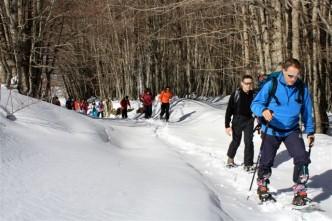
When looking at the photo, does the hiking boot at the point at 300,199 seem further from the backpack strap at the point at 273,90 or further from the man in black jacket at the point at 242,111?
the man in black jacket at the point at 242,111

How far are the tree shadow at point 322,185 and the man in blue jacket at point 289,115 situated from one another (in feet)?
2.50

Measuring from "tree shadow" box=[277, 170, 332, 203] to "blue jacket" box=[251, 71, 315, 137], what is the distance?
3.94ft

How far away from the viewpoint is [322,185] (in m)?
7.77

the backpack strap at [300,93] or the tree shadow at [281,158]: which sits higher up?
the backpack strap at [300,93]

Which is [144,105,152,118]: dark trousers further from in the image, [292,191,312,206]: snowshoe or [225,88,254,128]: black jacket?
[292,191,312,206]: snowshoe

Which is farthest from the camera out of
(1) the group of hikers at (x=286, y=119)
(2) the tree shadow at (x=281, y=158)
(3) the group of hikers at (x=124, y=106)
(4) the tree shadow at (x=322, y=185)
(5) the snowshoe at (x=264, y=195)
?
(3) the group of hikers at (x=124, y=106)

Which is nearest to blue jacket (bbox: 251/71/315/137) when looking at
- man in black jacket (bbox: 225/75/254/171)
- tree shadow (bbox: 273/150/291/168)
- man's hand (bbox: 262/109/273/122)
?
man's hand (bbox: 262/109/273/122)

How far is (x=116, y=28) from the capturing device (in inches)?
1412

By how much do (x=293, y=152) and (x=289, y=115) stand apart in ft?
1.61

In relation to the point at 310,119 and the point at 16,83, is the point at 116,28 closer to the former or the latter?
the point at 16,83

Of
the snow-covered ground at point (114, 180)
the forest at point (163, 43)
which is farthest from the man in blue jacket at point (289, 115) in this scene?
the forest at point (163, 43)

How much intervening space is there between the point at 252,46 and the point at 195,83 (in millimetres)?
22598

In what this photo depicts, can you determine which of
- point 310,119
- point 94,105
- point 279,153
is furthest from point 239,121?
point 94,105

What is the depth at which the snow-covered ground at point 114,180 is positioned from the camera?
4.62m
